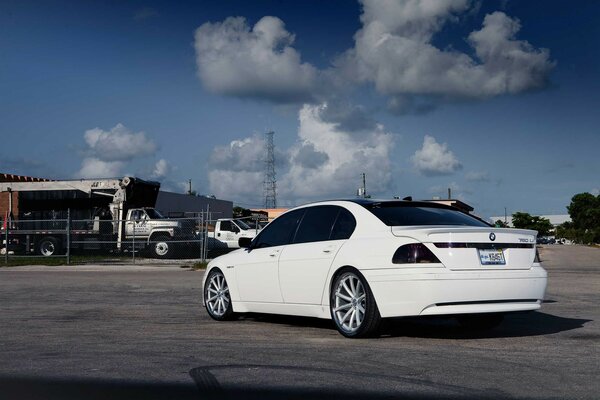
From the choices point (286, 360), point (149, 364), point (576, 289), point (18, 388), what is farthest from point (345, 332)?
point (576, 289)

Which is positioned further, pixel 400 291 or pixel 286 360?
pixel 400 291

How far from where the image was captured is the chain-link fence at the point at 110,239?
31242 millimetres

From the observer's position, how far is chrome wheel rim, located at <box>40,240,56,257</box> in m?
32.7

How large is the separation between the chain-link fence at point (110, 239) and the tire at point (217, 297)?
20.2m

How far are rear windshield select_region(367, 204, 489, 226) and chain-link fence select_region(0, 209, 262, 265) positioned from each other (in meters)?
22.6

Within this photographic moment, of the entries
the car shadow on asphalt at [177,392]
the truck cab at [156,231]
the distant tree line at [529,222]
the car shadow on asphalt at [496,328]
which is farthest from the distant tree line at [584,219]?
the car shadow on asphalt at [177,392]

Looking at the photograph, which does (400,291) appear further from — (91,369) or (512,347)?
(91,369)

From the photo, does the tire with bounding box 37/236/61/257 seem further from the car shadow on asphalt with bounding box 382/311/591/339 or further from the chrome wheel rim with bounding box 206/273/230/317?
the car shadow on asphalt with bounding box 382/311/591/339

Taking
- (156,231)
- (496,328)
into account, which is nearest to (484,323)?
(496,328)

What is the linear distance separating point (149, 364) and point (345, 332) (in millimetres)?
2294

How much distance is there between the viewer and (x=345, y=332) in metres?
8.01

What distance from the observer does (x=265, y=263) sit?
9297 mm

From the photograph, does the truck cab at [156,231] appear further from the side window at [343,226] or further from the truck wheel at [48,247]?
the side window at [343,226]

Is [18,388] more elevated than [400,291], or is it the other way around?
[400,291]
